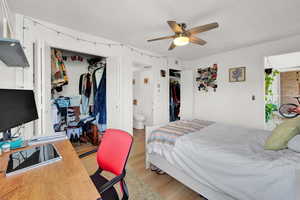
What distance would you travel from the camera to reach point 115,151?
114cm

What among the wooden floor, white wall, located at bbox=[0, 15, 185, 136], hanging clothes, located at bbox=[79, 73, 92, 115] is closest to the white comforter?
the wooden floor

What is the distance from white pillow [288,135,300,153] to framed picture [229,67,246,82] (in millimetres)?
2340

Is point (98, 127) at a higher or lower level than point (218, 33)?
lower

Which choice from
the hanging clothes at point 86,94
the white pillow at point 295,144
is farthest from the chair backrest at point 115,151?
the hanging clothes at point 86,94

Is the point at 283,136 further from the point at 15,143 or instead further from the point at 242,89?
the point at 15,143

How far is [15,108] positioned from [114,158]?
1000mm

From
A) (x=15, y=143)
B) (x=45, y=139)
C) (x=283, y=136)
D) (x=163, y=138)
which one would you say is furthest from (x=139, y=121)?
(x=283, y=136)

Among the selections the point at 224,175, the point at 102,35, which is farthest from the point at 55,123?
the point at 224,175

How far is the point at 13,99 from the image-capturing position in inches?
46.1

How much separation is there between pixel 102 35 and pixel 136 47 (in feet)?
2.88

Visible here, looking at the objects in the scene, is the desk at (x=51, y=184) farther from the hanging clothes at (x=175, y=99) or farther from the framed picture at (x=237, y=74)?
the hanging clothes at (x=175, y=99)

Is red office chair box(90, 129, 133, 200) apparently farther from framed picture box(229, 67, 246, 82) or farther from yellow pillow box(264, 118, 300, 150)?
framed picture box(229, 67, 246, 82)

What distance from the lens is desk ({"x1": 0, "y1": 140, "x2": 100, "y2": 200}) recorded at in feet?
2.03

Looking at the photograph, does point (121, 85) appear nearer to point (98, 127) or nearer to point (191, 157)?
point (98, 127)
